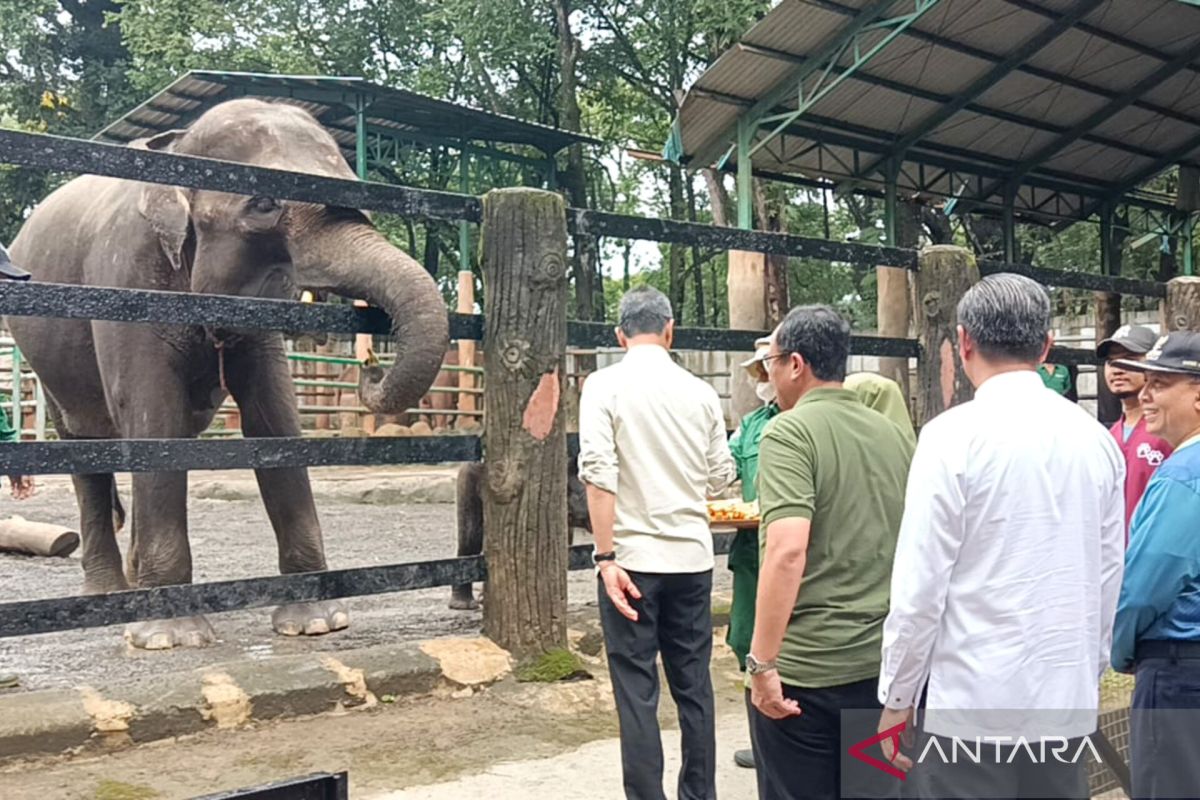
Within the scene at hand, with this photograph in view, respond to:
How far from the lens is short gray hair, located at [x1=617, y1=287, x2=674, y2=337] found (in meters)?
3.65

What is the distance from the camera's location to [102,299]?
371cm

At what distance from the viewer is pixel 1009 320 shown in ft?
7.48

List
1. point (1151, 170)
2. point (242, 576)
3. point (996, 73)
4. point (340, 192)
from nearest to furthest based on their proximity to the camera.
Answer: point (340, 192), point (242, 576), point (996, 73), point (1151, 170)

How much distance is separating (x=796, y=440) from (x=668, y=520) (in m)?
0.86

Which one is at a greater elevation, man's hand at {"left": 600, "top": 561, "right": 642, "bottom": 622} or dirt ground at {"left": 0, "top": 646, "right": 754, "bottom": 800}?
man's hand at {"left": 600, "top": 561, "right": 642, "bottom": 622}

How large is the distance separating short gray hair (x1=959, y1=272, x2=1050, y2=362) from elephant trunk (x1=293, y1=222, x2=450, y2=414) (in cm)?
247

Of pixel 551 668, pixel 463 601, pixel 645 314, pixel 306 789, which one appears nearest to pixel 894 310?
pixel 463 601

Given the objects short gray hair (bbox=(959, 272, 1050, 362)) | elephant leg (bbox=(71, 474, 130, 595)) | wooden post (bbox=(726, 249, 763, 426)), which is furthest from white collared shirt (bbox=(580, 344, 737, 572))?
wooden post (bbox=(726, 249, 763, 426))

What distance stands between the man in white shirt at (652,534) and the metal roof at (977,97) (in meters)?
8.35

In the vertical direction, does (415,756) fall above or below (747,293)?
below

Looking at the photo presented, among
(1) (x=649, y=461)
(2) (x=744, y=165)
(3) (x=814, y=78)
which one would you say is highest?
(3) (x=814, y=78)

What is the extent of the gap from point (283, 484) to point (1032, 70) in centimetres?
1082

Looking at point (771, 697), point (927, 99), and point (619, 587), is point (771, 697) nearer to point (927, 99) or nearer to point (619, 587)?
point (619, 587)

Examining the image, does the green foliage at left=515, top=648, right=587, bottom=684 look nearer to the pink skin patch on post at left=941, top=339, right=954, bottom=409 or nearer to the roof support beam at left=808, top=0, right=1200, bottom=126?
the pink skin patch on post at left=941, top=339, right=954, bottom=409
